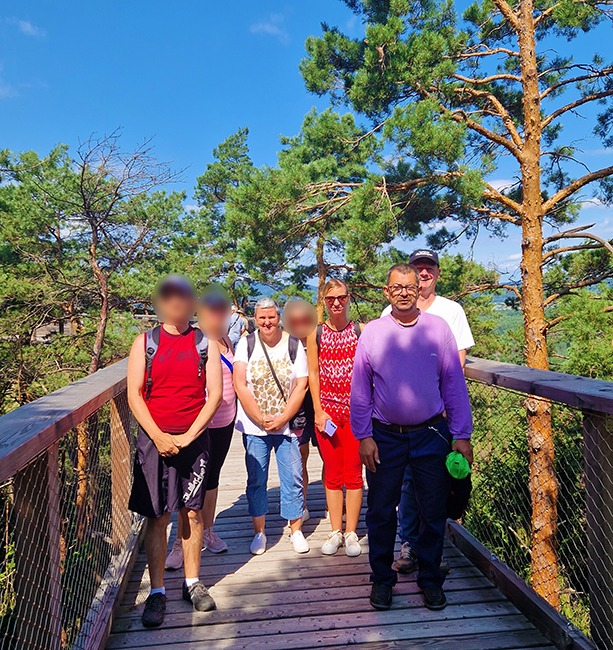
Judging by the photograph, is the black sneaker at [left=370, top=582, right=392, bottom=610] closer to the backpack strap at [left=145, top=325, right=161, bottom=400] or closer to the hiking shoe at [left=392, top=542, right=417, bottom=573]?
the hiking shoe at [left=392, top=542, right=417, bottom=573]

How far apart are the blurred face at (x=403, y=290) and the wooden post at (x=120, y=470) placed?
1.60 metres

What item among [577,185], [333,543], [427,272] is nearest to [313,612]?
[333,543]

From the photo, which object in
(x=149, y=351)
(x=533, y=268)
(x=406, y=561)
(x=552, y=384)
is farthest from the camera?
(x=533, y=268)

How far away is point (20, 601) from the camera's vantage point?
4.97 feet

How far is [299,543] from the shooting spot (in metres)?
3.05

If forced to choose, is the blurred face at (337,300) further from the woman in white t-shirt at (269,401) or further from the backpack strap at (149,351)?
the backpack strap at (149,351)

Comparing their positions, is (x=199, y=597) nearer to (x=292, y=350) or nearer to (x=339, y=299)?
(x=292, y=350)

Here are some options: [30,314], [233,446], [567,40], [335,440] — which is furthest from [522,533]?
[30,314]

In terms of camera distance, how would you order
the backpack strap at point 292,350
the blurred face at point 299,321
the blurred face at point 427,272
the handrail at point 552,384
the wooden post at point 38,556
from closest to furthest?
the wooden post at point 38,556 → the handrail at point 552,384 → the blurred face at point 427,272 → the backpack strap at point 292,350 → the blurred face at point 299,321

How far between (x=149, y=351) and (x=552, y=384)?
67.6 inches

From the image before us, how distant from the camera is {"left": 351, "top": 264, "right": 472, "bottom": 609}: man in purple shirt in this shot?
2314mm

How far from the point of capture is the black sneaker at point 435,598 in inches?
92.4

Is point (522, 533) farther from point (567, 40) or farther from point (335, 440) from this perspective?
point (335, 440)

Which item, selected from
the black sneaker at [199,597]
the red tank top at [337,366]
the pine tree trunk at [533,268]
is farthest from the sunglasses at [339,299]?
the pine tree trunk at [533,268]
